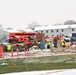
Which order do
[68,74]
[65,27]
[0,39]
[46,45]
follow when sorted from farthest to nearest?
[65,27] → [0,39] → [46,45] → [68,74]

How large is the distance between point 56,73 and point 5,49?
23477 millimetres

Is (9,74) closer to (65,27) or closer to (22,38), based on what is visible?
(22,38)

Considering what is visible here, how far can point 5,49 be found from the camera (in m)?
38.8


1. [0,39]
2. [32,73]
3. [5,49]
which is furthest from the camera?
[0,39]

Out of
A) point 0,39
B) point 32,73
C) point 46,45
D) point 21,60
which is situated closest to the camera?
point 32,73

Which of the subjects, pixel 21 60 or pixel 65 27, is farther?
pixel 65 27

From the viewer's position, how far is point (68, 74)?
49.7 feet

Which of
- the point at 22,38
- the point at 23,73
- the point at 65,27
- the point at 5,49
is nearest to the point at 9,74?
the point at 23,73

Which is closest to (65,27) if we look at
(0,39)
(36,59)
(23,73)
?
(0,39)

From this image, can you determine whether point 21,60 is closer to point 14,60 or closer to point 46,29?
point 14,60

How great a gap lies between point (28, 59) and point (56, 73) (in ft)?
34.5

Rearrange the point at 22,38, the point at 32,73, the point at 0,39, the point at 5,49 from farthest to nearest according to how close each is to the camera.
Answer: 1. the point at 0,39
2. the point at 22,38
3. the point at 5,49
4. the point at 32,73

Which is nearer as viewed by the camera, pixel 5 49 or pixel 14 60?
pixel 14 60

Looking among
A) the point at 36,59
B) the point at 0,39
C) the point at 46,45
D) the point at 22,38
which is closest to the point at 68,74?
the point at 36,59
